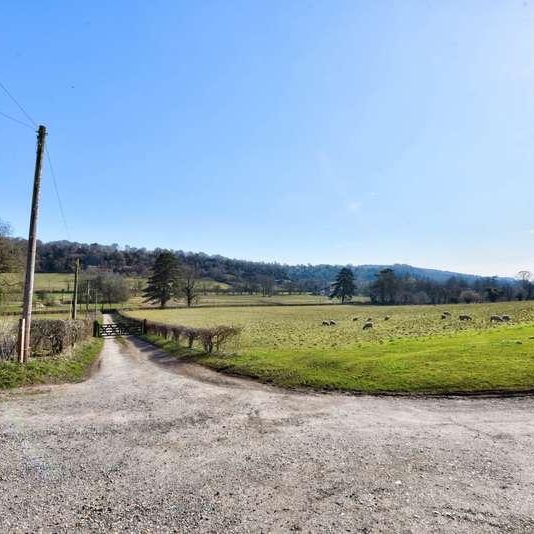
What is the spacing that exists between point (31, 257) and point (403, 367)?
47.9ft

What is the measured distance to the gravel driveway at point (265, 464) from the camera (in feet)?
17.7

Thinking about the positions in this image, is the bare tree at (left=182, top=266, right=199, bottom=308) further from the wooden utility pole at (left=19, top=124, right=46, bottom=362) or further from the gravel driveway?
the gravel driveway

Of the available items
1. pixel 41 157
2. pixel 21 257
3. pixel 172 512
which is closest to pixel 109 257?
pixel 21 257

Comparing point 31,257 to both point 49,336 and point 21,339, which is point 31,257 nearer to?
point 21,339

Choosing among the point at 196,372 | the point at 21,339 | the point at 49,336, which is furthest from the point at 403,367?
the point at 49,336

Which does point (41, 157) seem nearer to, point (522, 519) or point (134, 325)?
point (522, 519)

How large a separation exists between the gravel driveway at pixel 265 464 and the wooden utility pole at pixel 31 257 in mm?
3523

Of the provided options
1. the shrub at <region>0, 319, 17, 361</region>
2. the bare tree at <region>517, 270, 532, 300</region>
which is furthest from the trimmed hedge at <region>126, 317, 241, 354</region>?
the bare tree at <region>517, 270, 532, 300</region>

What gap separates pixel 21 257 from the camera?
156 feet

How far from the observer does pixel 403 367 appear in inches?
578

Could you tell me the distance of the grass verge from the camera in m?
12.7

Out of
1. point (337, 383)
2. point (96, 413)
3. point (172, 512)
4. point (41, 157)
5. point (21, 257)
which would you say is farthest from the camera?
point (21, 257)

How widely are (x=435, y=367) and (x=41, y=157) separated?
56.2ft

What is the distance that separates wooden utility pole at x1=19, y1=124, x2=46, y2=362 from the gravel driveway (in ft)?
11.6
